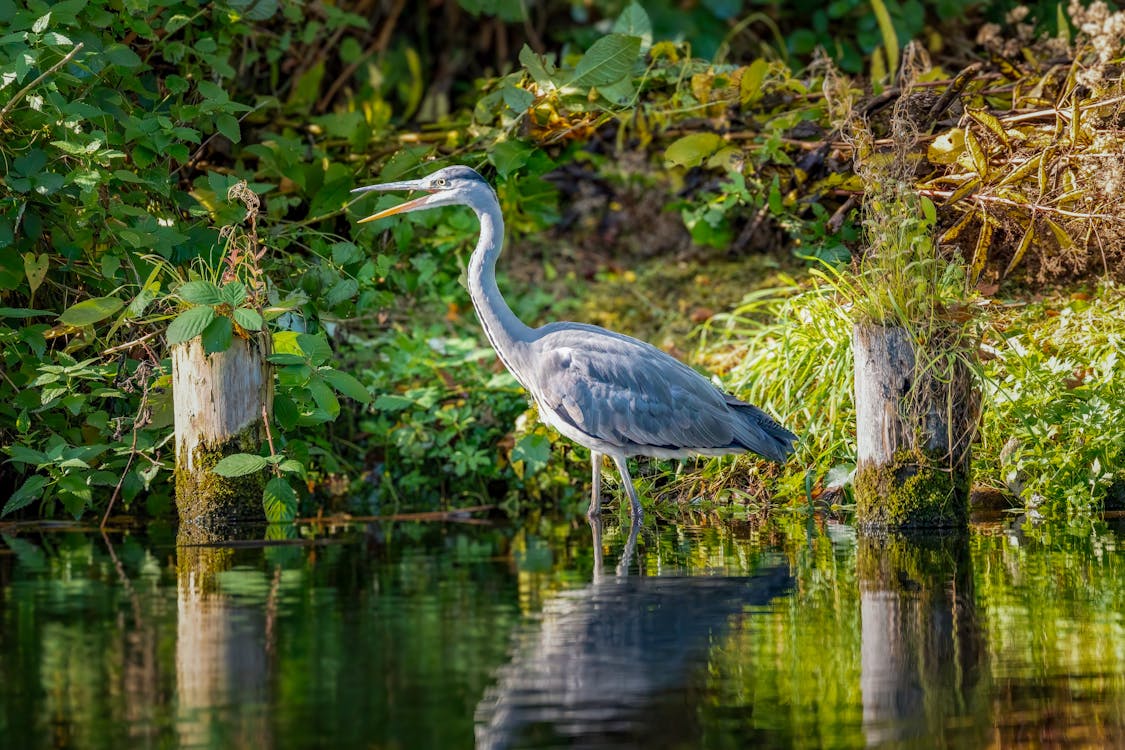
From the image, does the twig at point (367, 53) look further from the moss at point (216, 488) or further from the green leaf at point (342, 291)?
the moss at point (216, 488)

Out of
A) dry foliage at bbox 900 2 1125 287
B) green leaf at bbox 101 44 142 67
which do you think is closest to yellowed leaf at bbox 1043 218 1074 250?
dry foliage at bbox 900 2 1125 287

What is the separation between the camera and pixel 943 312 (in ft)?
19.9

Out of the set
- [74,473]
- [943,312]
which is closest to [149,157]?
[74,473]

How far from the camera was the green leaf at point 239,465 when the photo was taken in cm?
596

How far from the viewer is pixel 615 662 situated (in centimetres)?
387

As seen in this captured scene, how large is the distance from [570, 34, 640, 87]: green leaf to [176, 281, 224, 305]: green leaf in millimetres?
2358

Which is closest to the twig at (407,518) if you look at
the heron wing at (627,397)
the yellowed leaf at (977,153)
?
the heron wing at (627,397)

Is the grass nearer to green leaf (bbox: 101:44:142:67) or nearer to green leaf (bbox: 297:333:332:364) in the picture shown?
green leaf (bbox: 297:333:332:364)

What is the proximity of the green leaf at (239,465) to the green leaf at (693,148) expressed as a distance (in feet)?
10.4

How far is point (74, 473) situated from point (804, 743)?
407 centimetres

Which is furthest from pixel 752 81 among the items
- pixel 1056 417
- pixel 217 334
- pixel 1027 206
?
pixel 217 334

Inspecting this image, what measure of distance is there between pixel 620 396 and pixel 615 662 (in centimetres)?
262

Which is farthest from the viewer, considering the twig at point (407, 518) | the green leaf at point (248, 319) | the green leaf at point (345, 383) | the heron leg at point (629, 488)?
the twig at point (407, 518)

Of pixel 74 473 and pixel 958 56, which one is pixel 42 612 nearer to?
pixel 74 473
